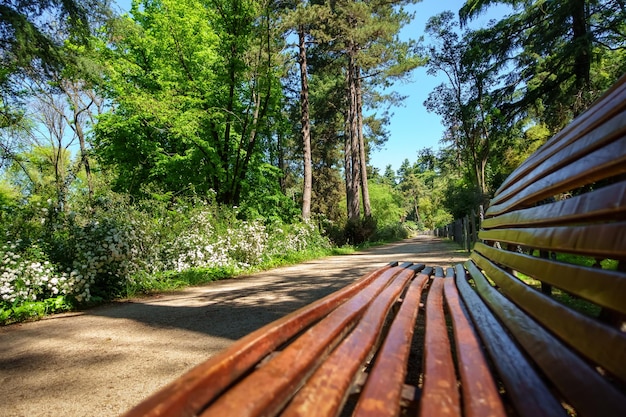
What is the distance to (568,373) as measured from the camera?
1.01 m

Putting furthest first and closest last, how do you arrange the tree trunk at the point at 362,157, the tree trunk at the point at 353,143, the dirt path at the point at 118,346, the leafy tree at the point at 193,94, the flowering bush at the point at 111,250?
the tree trunk at the point at 362,157 < the tree trunk at the point at 353,143 < the leafy tree at the point at 193,94 < the flowering bush at the point at 111,250 < the dirt path at the point at 118,346

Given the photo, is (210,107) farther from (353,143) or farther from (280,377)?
(280,377)

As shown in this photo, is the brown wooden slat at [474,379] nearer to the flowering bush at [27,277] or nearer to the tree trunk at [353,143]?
the flowering bush at [27,277]

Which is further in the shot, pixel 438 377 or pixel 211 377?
pixel 438 377

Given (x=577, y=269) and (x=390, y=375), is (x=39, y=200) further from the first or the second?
(x=577, y=269)

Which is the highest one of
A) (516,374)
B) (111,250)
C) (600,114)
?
(600,114)

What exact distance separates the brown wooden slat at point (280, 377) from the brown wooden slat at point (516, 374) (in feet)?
1.95

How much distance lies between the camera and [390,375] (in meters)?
1.13

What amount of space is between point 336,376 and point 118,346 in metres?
2.78

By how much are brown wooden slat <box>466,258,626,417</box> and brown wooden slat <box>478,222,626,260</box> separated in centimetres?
31

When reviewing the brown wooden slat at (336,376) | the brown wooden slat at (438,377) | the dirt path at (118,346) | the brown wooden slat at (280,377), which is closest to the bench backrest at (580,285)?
the brown wooden slat at (438,377)

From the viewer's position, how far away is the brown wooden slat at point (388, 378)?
92cm

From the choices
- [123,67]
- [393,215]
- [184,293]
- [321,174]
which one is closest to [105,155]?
[123,67]

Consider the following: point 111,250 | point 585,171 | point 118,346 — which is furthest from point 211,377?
point 111,250
